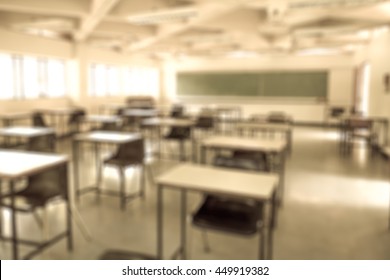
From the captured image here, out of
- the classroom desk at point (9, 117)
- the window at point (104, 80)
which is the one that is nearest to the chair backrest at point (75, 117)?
the classroom desk at point (9, 117)

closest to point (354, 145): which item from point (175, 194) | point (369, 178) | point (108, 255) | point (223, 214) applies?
point (369, 178)

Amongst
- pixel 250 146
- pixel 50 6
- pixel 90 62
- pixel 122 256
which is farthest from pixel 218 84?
pixel 122 256

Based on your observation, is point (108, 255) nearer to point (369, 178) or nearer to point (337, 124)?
point (369, 178)

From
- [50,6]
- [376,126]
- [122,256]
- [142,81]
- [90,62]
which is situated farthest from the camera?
[142,81]

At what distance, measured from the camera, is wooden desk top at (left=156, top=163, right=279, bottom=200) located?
229 cm

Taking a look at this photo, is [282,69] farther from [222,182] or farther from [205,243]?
[222,182]

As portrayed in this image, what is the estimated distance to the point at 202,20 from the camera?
6.99 meters

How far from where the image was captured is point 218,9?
19.6ft

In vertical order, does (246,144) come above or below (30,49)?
below

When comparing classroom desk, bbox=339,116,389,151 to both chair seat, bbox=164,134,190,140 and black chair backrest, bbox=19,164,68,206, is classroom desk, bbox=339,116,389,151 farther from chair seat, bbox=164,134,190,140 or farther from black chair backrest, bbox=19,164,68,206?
black chair backrest, bbox=19,164,68,206

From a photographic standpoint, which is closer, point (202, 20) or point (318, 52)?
point (202, 20)

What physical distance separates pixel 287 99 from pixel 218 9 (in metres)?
8.66

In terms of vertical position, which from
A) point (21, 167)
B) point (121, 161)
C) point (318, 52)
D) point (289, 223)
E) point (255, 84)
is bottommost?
point (289, 223)

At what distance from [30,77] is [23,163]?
781 centimetres
